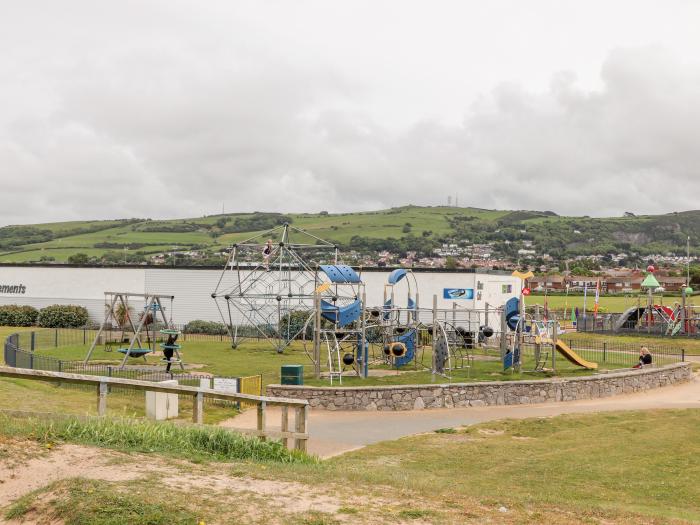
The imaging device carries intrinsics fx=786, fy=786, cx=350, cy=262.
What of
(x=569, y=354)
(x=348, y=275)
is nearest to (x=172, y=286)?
(x=348, y=275)

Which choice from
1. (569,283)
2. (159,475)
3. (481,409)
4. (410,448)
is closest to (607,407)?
(481,409)

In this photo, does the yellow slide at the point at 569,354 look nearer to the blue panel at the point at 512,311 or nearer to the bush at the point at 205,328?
the blue panel at the point at 512,311

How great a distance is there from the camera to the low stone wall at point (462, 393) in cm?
2342

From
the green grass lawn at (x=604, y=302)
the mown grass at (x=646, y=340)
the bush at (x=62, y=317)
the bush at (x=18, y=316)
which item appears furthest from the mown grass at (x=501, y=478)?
the green grass lawn at (x=604, y=302)

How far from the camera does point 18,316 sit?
5662 centimetres

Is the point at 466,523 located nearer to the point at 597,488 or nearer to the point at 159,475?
the point at 159,475

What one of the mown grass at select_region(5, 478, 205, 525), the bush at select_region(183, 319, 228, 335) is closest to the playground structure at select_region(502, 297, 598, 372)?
the mown grass at select_region(5, 478, 205, 525)

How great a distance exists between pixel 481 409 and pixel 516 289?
33.8m

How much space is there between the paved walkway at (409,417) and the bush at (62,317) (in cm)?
3702

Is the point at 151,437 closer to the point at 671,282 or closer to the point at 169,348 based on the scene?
the point at 169,348

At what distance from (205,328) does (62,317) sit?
11271 millimetres

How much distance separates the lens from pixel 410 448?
57.4 feet

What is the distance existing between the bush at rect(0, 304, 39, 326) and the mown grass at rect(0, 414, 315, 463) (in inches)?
1951

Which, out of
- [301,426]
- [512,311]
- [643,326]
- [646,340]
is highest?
[512,311]
